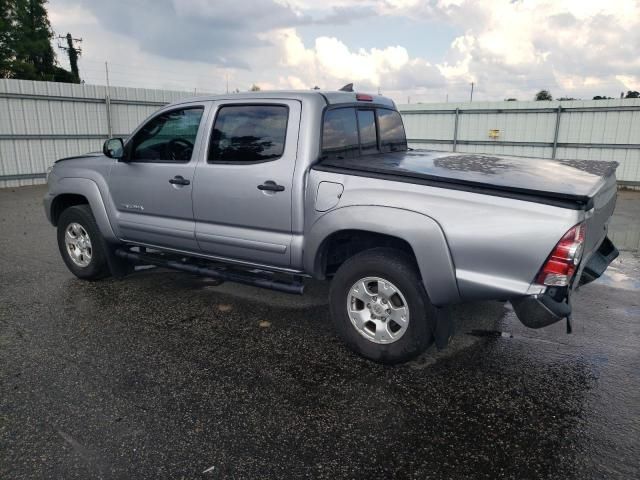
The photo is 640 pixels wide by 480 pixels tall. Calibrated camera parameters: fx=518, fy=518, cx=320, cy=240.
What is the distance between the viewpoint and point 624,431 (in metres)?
2.94

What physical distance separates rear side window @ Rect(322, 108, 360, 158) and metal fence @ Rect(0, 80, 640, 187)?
1241cm

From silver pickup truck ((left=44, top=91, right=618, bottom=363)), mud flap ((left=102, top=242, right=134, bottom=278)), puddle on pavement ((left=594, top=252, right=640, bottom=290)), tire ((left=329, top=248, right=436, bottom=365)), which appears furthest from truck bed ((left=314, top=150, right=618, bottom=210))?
mud flap ((left=102, top=242, right=134, bottom=278))

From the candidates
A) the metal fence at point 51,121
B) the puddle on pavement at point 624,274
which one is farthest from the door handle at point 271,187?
the metal fence at point 51,121

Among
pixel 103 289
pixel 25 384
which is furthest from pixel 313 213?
pixel 103 289

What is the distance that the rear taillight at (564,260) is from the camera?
294cm

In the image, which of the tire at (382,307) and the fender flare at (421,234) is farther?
the tire at (382,307)

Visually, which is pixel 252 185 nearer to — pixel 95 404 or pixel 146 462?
pixel 95 404

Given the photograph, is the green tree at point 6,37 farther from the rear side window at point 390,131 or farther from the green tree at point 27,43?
the rear side window at point 390,131

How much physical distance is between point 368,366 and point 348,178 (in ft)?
4.46

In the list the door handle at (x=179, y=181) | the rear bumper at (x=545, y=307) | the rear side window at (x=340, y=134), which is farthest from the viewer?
the door handle at (x=179, y=181)

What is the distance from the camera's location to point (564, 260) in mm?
2973

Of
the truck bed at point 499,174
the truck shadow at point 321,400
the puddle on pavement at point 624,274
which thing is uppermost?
the truck bed at point 499,174

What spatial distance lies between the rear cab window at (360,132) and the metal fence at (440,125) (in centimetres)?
1177

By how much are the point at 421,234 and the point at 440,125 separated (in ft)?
49.1
